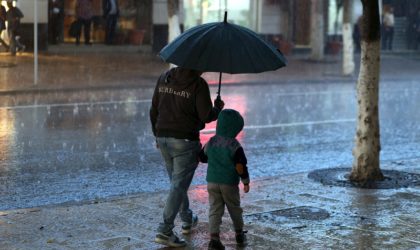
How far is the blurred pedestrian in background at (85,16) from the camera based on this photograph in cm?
2798

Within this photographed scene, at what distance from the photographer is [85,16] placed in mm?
28188

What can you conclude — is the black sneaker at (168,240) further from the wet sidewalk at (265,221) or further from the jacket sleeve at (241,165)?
the jacket sleeve at (241,165)

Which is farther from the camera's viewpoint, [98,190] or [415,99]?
[415,99]

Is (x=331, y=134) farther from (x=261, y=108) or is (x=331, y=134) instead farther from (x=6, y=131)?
(x=6, y=131)

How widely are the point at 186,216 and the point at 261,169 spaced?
12.5 feet

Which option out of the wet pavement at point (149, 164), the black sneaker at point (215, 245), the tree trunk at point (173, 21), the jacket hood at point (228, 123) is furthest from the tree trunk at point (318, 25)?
the black sneaker at point (215, 245)

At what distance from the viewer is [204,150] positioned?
21.5 feet

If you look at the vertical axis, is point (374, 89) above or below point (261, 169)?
above

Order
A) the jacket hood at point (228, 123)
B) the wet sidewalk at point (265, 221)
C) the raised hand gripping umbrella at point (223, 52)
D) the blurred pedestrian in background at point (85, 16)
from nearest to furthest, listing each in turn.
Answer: the raised hand gripping umbrella at point (223, 52), the jacket hood at point (228, 123), the wet sidewalk at point (265, 221), the blurred pedestrian in background at point (85, 16)

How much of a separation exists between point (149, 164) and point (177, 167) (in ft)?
13.5

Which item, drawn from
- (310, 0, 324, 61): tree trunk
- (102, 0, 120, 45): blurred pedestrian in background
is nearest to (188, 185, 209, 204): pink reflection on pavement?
(310, 0, 324, 61): tree trunk

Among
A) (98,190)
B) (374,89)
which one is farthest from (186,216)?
(374,89)

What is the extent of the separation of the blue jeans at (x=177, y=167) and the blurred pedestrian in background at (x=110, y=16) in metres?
22.5

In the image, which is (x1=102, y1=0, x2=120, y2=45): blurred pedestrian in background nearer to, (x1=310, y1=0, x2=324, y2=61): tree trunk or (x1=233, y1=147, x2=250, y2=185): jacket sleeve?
(x1=310, y1=0, x2=324, y2=61): tree trunk
